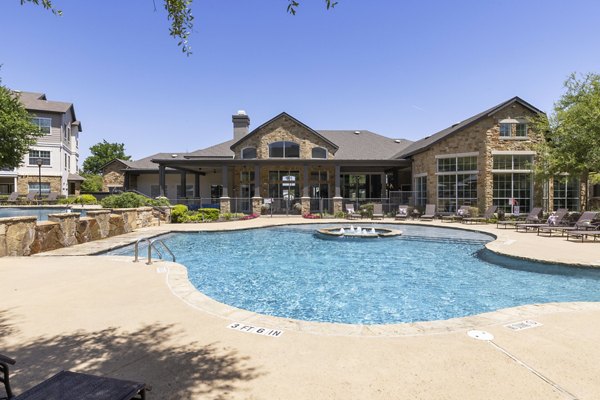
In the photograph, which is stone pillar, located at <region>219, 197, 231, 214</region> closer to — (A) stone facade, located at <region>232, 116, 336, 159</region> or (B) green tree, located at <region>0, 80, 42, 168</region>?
(A) stone facade, located at <region>232, 116, 336, 159</region>

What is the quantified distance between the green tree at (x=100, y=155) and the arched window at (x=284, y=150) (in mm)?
67128

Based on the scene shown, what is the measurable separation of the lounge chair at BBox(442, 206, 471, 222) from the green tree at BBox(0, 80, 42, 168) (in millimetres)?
26451

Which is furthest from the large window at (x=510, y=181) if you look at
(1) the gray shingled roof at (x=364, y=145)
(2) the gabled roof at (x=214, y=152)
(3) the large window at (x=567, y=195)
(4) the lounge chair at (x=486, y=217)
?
(2) the gabled roof at (x=214, y=152)

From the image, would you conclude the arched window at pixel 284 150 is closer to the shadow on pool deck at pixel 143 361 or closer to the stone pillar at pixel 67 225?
the stone pillar at pixel 67 225

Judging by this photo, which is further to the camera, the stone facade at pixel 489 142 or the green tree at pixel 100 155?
the green tree at pixel 100 155

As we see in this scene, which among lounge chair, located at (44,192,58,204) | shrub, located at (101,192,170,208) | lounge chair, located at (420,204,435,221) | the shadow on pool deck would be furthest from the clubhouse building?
the shadow on pool deck

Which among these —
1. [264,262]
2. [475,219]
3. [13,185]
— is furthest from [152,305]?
[13,185]

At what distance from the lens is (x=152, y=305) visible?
16.9ft

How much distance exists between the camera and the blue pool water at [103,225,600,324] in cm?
625

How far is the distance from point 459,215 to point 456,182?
8.47 ft

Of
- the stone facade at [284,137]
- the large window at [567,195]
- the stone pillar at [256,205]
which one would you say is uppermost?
the stone facade at [284,137]

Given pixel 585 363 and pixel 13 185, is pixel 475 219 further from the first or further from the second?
pixel 13 185

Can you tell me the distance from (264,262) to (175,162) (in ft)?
54.0

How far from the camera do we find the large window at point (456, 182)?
20.5 metres
